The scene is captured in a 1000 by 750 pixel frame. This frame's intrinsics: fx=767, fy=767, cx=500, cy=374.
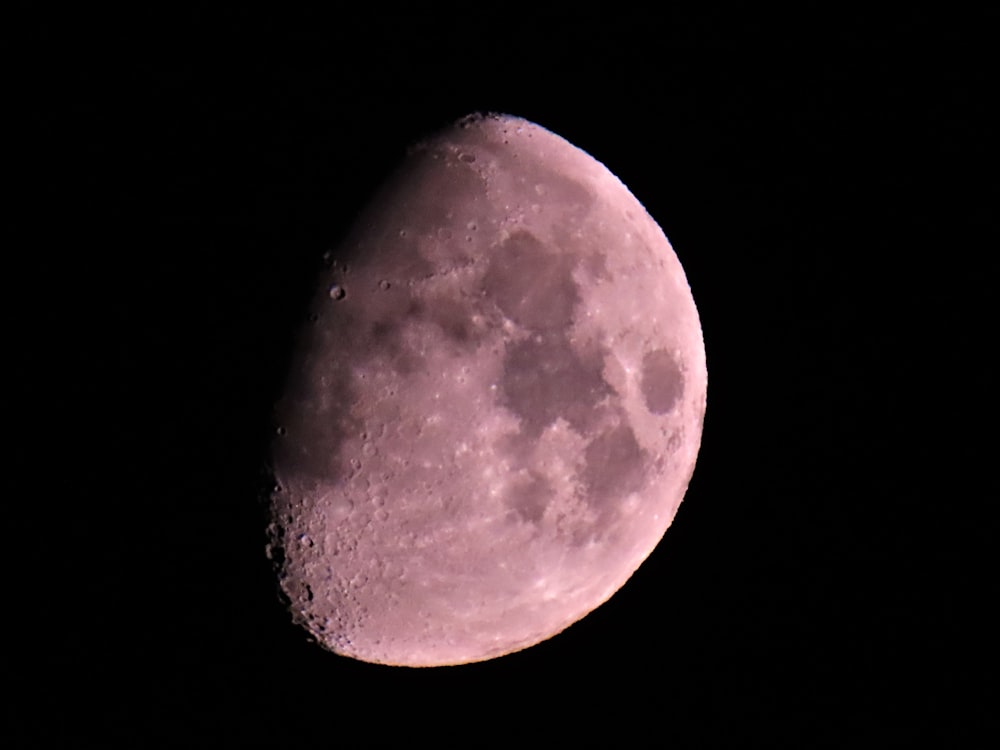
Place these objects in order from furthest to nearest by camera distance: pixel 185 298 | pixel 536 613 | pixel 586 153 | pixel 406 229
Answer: pixel 586 153 < pixel 536 613 < pixel 406 229 < pixel 185 298

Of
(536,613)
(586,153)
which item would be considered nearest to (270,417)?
(536,613)

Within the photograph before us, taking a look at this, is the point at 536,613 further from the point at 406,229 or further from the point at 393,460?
the point at 406,229

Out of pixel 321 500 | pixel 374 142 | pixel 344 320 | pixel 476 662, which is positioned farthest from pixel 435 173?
pixel 476 662

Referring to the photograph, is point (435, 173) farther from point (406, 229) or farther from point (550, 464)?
point (550, 464)

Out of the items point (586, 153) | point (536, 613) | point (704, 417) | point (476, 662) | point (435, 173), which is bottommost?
point (476, 662)

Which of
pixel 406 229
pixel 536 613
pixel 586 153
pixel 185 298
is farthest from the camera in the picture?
pixel 586 153

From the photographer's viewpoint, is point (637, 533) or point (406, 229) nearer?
point (406, 229)

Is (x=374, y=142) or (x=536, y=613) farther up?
(x=374, y=142)
